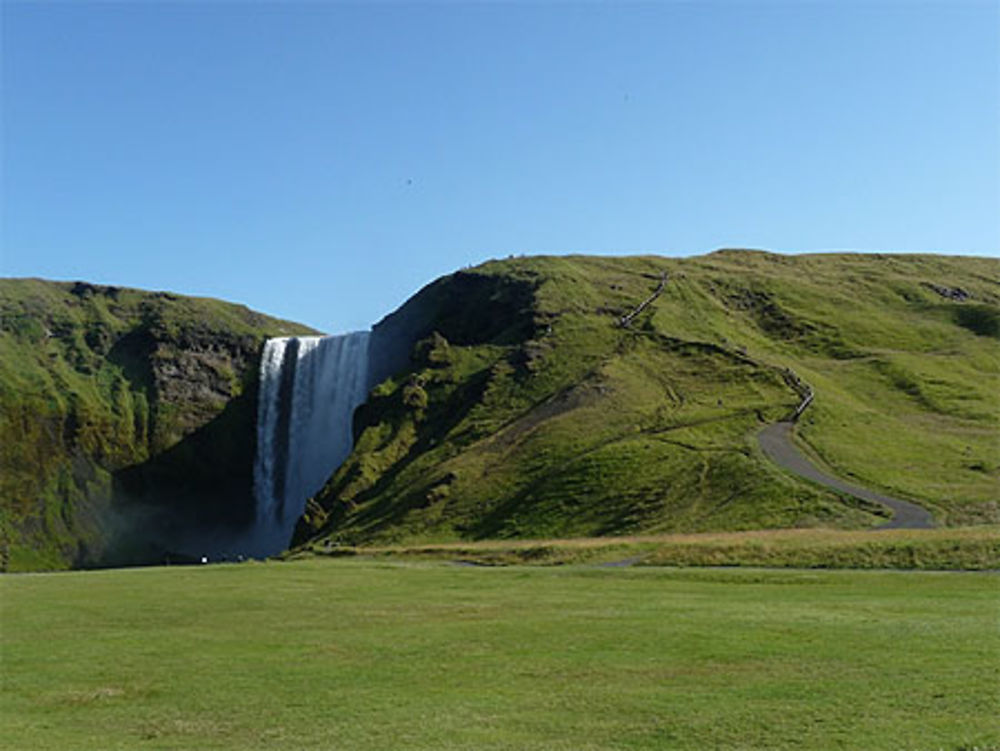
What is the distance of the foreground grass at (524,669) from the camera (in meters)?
16.3

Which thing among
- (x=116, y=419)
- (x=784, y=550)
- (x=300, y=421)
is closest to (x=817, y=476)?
(x=784, y=550)

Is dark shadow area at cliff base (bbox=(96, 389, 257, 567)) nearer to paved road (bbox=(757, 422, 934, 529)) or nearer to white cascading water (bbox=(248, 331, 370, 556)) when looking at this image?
white cascading water (bbox=(248, 331, 370, 556))

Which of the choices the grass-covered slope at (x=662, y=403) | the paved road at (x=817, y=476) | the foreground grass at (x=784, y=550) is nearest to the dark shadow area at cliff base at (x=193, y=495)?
the grass-covered slope at (x=662, y=403)

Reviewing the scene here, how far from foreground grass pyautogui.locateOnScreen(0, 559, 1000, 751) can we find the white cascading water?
313 feet

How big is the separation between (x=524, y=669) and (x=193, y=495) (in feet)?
421

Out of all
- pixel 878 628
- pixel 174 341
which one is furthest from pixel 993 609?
pixel 174 341

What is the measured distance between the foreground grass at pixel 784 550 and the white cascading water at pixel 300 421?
6799cm

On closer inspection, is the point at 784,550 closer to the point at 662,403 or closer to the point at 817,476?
the point at 817,476

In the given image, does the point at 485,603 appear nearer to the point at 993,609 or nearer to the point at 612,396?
the point at 993,609

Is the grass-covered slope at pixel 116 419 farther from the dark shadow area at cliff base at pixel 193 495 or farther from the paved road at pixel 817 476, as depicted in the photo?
the paved road at pixel 817 476

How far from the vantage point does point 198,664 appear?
2394 centimetres

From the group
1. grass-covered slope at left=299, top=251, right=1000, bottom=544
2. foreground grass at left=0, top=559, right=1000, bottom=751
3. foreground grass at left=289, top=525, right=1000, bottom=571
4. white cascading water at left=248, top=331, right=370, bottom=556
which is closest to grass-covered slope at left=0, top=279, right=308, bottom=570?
white cascading water at left=248, top=331, right=370, bottom=556

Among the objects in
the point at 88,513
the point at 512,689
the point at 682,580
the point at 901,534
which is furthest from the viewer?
the point at 88,513

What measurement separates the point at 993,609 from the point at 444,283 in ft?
416
